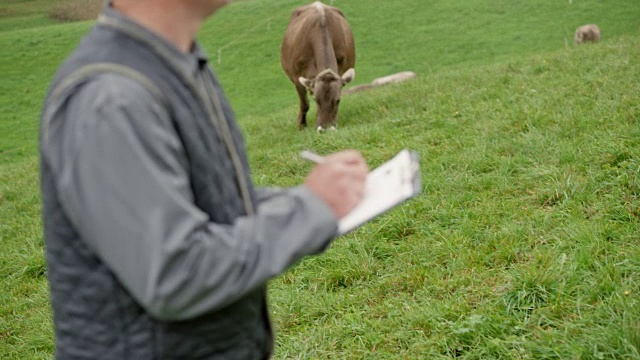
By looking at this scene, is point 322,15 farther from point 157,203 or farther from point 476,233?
point 157,203

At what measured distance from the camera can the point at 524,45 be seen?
25.2 metres

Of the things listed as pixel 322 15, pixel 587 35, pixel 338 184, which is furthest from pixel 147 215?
pixel 587 35

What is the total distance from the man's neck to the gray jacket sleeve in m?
0.21

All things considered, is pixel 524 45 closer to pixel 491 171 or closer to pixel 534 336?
pixel 491 171

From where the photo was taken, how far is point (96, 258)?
1.60 m

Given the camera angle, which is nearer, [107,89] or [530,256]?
[107,89]

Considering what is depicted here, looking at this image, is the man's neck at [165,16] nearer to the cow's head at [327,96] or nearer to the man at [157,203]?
the man at [157,203]

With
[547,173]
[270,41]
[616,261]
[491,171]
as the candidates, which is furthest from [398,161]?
[270,41]

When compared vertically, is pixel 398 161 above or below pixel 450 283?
above

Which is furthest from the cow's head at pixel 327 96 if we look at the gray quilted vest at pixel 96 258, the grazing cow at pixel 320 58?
the gray quilted vest at pixel 96 258

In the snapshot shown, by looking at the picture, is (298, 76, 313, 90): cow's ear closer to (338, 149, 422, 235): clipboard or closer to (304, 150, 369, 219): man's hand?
(338, 149, 422, 235): clipboard

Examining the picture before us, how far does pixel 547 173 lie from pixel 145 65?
4.66m

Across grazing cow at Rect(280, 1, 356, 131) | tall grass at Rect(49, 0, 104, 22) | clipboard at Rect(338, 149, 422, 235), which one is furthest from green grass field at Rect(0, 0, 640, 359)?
tall grass at Rect(49, 0, 104, 22)

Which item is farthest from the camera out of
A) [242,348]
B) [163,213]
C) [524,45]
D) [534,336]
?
[524,45]
